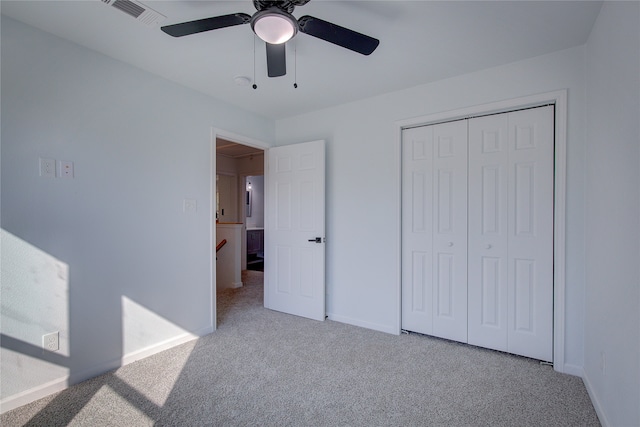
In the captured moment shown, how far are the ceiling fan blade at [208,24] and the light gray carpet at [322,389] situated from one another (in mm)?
2218

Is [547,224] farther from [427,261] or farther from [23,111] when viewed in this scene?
[23,111]

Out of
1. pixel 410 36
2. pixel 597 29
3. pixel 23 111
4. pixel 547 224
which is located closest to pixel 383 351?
pixel 547 224

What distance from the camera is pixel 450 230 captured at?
2.77 m

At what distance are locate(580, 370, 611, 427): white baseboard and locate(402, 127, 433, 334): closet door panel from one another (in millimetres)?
1123

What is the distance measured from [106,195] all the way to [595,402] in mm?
3647

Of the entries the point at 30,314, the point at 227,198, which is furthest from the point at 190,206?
the point at 227,198

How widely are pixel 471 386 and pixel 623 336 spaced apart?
3.21 feet

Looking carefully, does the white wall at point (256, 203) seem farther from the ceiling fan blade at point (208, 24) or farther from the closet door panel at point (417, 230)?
the ceiling fan blade at point (208, 24)

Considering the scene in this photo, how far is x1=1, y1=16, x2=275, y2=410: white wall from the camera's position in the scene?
6.27 ft

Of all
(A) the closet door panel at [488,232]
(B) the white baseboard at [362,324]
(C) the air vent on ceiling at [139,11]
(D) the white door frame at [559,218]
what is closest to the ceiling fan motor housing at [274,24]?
(C) the air vent on ceiling at [139,11]

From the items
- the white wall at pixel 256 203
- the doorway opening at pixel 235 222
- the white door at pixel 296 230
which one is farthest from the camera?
the white wall at pixel 256 203

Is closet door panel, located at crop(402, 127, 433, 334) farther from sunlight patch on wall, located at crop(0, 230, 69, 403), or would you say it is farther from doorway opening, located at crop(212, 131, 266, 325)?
sunlight patch on wall, located at crop(0, 230, 69, 403)

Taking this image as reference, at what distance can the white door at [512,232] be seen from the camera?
2367 millimetres

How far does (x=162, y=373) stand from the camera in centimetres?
226
